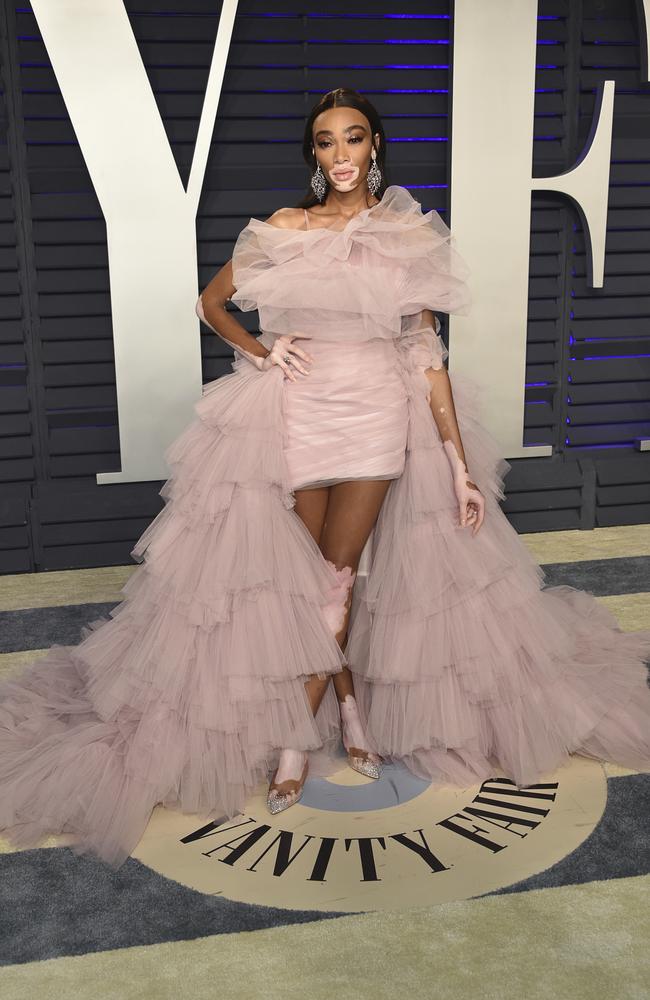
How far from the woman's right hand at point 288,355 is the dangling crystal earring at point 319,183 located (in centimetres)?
39

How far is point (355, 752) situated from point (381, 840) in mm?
348

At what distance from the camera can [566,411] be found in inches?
186

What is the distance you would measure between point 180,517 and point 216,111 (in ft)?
7.38

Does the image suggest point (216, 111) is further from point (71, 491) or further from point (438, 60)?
point (71, 491)

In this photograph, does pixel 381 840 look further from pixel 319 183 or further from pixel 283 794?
pixel 319 183

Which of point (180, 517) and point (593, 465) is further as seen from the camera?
point (593, 465)

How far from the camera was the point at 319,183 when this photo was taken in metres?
2.49

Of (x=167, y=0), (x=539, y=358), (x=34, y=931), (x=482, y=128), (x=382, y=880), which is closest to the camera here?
(x=34, y=931)

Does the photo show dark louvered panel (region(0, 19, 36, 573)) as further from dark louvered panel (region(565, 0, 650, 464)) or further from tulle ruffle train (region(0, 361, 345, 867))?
dark louvered panel (region(565, 0, 650, 464))

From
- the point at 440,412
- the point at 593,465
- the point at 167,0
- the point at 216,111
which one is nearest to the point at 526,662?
the point at 440,412

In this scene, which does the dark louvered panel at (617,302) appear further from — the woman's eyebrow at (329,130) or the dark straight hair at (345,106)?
the woman's eyebrow at (329,130)

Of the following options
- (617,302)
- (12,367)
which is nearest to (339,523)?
(12,367)

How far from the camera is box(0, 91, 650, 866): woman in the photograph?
234 centimetres

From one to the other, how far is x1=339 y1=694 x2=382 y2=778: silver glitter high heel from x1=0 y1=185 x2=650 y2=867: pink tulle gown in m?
0.04
